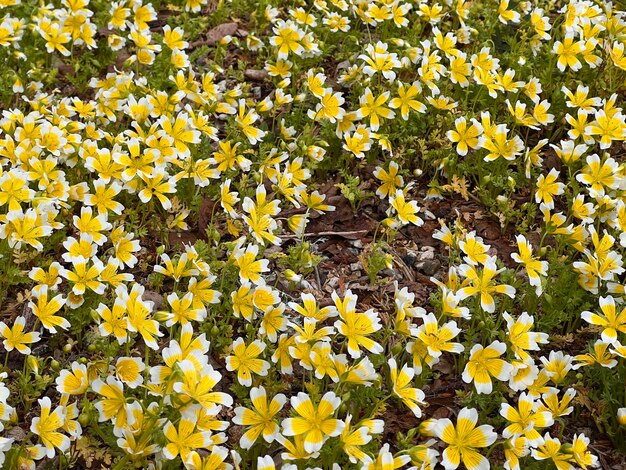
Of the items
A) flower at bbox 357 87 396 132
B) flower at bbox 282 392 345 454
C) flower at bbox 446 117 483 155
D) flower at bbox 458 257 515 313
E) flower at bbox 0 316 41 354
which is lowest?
flower at bbox 282 392 345 454

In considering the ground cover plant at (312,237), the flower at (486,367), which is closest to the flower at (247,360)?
the ground cover plant at (312,237)

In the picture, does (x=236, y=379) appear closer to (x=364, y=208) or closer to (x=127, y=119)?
(x=364, y=208)

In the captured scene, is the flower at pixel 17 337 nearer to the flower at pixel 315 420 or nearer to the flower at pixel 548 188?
the flower at pixel 315 420

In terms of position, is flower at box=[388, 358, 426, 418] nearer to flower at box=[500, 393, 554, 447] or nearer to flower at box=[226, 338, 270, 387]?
flower at box=[500, 393, 554, 447]

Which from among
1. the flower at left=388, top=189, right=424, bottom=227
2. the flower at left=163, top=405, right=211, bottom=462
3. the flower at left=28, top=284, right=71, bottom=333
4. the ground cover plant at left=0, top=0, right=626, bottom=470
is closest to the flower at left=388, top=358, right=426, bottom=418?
the ground cover plant at left=0, top=0, right=626, bottom=470

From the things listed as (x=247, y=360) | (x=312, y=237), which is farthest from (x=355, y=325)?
(x=312, y=237)

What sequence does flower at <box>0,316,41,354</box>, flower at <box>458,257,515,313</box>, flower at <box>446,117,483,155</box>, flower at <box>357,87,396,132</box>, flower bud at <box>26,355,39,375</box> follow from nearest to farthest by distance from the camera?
1. flower bud at <box>26,355,39,375</box>
2. flower at <box>0,316,41,354</box>
3. flower at <box>458,257,515,313</box>
4. flower at <box>446,117,483,155</box>
5. flower at <box>357,87,396,132</box>

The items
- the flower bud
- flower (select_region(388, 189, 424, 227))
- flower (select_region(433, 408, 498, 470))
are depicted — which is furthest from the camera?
flower (select_region(388, 189, 424, 227))

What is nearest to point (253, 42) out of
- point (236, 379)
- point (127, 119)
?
point (127, 119)
